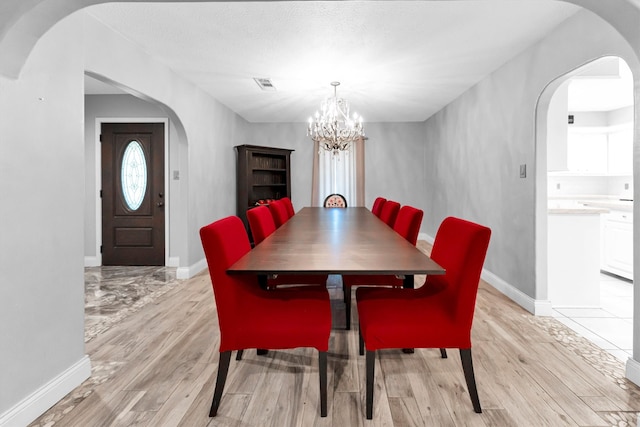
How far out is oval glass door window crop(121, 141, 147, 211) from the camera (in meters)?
5.31

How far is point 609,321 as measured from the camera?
10.2 ft

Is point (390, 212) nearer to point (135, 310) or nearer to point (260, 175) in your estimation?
point (135, 310)

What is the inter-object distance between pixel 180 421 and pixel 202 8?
2624 millimetres

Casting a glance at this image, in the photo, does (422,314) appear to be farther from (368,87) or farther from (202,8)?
(368,87)

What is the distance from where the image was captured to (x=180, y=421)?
1.75m

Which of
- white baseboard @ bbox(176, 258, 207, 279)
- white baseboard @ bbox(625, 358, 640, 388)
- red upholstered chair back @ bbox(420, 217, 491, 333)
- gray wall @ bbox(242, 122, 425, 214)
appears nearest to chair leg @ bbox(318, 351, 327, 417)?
red upholstered chair back @ bbox(420, 217, 491, 333)

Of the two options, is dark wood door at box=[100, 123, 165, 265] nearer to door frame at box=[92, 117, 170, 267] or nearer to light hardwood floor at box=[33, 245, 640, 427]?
door frame at box=[92, 117, 170, 267]

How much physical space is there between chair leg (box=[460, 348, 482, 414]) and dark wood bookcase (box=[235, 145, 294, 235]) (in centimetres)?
514

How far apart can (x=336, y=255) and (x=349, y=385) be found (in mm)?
718

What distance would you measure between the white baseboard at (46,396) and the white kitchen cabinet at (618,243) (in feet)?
16.4

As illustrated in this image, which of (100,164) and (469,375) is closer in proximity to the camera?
(469,375)

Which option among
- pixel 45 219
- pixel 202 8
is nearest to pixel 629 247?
pixel 202 8

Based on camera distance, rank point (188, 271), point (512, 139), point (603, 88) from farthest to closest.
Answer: point (603, 88) < point (188, 271) < point (512, 139)

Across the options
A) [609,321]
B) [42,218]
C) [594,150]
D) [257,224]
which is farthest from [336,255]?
[594,150]
